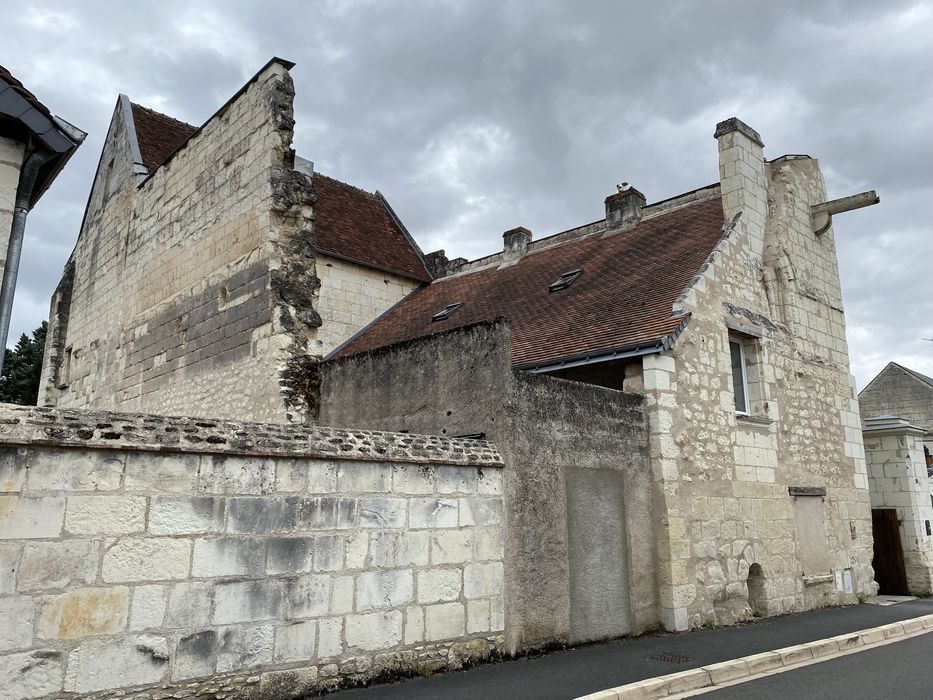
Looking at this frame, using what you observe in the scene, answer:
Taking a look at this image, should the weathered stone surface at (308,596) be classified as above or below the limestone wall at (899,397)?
below

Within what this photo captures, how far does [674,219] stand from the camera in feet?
41.7

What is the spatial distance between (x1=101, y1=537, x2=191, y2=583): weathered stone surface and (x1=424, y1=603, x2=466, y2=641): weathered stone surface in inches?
84.9

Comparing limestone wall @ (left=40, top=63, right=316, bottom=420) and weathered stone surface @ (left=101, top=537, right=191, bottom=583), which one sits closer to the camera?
weathered stone surface @ (left=101, top=537, right=191, bottom=583)

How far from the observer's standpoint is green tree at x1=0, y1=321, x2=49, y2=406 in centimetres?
2319

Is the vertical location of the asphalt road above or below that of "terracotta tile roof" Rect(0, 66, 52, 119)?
below

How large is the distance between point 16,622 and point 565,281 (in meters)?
9.73

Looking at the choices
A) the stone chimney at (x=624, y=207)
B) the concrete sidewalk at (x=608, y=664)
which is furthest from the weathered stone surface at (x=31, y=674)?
the stone chimney at (x=624, y=207)

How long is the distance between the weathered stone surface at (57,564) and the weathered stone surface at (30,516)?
77 millimetres

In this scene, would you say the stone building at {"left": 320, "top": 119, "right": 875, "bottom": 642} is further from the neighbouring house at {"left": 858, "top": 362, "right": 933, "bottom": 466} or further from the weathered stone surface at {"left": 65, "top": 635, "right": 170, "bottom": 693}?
the neighbouring house at {"left": 858, "top": 362, "right": 933, "bottom": 466}

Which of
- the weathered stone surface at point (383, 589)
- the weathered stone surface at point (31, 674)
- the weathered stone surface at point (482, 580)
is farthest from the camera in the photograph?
the weathered stone surface at point (482, 580)

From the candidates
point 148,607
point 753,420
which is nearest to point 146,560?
point 148,607

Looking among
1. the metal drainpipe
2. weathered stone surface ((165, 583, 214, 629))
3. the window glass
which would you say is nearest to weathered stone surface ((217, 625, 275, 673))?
weathered stone surface ((165, 583, 214, 629))

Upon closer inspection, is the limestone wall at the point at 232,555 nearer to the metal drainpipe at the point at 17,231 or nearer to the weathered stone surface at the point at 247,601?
the weathered stone surface at the point at 247,601

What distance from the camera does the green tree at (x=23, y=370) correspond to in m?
23.2
